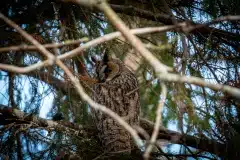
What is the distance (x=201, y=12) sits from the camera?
11.3 feet

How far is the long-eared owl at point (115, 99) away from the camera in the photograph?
404 cm

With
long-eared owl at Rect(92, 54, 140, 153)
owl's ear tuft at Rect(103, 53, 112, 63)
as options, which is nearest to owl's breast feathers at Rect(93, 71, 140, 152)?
long-eared owl at Rect(92, 54, 140, 153)

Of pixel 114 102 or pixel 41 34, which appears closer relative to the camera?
pixel 41 34

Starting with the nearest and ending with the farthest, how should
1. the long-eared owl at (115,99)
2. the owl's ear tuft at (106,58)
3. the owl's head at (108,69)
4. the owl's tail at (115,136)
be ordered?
the owl's tail at (115,136)
the long-eared owl at (115,99)
the owl's ear tuft at (106,58)
the owl's head at (108,69)

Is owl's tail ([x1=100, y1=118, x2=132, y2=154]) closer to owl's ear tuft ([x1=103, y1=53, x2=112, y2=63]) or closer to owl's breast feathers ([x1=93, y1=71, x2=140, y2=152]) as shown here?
owl's breast feathers ([x1=93, y1=71, x2=140, y2=152])

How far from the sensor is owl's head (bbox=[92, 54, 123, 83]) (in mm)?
4293

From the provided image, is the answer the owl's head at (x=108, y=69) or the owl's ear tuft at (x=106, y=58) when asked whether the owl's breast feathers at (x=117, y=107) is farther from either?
A: the owl's ear tuft at (x=106, y=58)

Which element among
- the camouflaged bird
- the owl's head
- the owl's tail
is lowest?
the owl's tail

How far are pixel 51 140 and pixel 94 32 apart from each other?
41.4 inches

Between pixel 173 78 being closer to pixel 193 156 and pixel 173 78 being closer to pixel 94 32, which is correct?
pixel 193 156

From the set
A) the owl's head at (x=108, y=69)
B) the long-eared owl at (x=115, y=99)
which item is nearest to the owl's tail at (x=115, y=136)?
the long-eared owl at (x=115, y=99)

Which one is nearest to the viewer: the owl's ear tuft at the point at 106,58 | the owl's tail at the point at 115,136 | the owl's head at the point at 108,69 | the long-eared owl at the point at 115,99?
the owl's tail at the point at 115,136

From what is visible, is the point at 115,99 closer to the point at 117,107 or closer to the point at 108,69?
the point at 117,107

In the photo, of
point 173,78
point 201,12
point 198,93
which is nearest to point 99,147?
point 198,93
